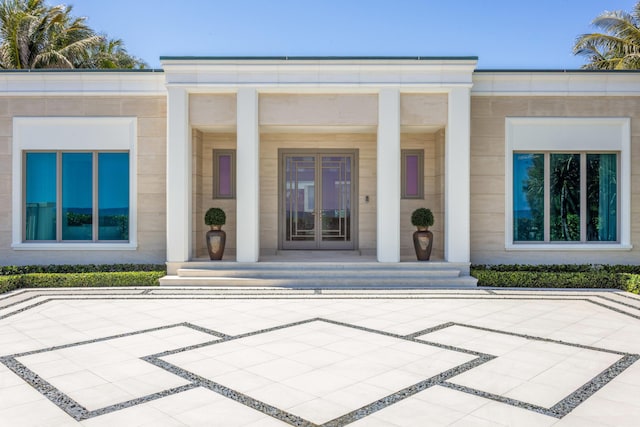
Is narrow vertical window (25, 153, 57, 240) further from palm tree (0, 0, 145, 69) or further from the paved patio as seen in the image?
palm tree (0, 0, 145, 69)

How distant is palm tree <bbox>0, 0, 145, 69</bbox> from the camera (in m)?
18.8

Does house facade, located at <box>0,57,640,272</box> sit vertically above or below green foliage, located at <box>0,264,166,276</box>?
above

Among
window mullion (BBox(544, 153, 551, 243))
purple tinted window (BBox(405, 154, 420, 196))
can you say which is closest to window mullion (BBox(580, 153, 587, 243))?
window mullion (BBox(544, 153, 551, 243))

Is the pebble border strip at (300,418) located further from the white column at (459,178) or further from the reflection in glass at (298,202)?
the reflection in glass at (298,202)

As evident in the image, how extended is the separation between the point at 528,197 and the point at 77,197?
10442mm

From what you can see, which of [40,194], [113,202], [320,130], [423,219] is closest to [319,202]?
[320,130]

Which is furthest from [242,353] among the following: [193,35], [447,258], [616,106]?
[193,35]

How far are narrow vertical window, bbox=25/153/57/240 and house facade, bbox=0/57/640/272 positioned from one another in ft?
0.11

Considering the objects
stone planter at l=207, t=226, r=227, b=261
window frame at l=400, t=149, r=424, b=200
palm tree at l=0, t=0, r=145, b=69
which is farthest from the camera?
palm tree at l=0, t=0, r=145, b=69

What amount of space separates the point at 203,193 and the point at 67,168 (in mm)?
3180

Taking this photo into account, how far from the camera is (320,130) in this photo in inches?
465

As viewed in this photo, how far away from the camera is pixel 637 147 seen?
11234 millimetres

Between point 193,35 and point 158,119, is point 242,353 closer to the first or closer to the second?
point 158,119

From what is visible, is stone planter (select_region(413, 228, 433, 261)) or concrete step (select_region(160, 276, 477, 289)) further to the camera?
stone planter (select_region(413, 228, 433, 261))
